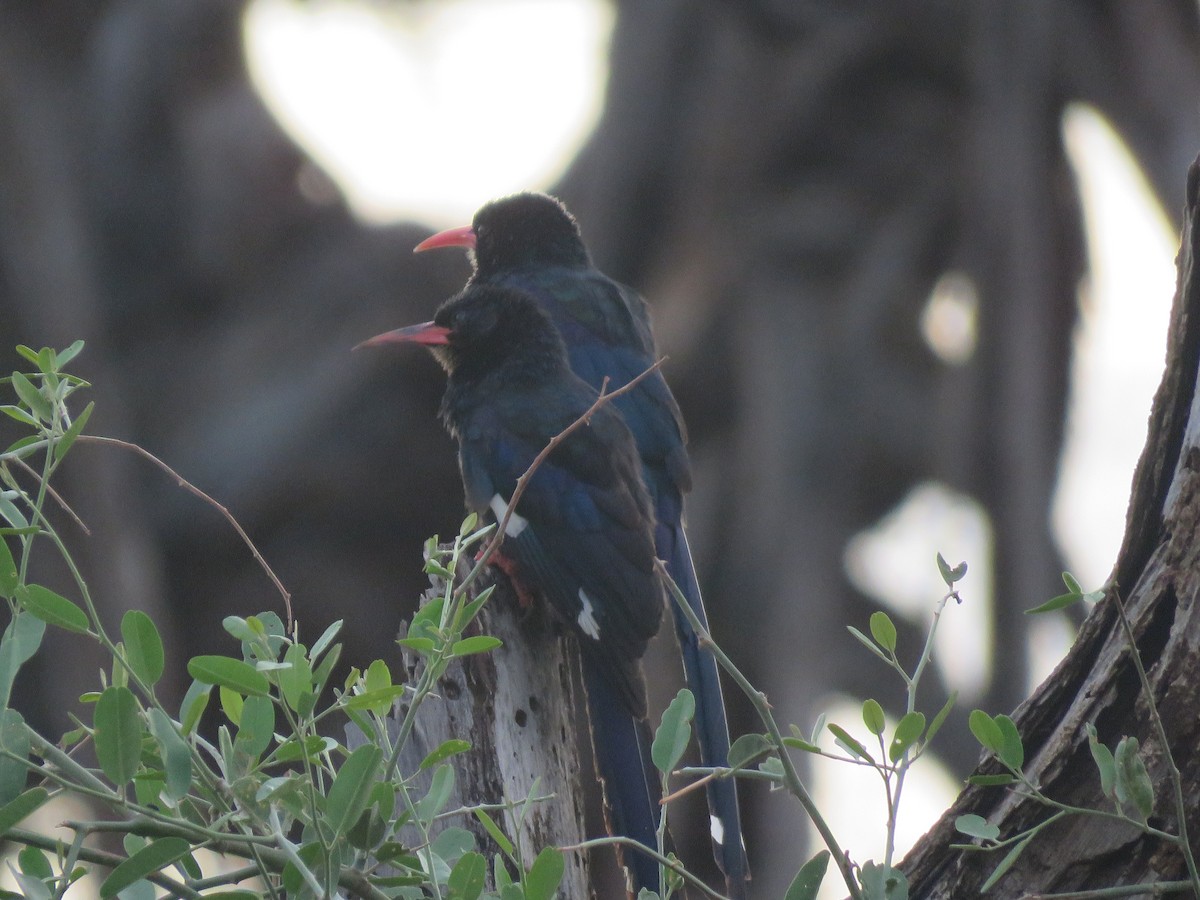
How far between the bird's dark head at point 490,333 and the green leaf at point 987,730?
249cm

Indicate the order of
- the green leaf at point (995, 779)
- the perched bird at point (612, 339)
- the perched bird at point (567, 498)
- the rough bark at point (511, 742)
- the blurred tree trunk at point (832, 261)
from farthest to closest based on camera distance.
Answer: the blurred tree trunk at point (832, 261) < the perched bird at point (612, 339) < the perched bird at point (567, 498) < the rough bark at point (511, 742) < the green leaf at point (995, 779)

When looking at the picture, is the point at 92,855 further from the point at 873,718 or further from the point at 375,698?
the point at 873,718

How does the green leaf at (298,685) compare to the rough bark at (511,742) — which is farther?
the rough bark at (511,742)

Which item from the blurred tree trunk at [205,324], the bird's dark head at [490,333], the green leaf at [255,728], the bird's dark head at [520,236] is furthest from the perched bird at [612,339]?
the blurred tree trunk at [205,324]

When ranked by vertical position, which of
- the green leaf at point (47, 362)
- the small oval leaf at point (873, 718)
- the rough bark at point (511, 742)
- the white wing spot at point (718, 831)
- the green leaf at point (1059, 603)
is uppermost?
the green leaf at point (47, 362)

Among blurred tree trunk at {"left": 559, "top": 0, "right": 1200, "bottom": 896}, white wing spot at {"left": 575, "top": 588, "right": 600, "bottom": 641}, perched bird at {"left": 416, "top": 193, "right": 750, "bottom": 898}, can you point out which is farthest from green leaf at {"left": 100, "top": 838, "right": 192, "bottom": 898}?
blurred tree trunk at {"left": 559, "top": 0, "right": 1200, "bottom": 896}

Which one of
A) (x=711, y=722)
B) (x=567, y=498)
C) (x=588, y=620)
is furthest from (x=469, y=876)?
(x=711, y=722)

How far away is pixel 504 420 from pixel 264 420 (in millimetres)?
6802

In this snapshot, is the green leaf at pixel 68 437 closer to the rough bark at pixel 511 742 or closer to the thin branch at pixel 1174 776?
the rough bark at pixel 511 742

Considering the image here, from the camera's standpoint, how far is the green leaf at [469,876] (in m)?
1.64

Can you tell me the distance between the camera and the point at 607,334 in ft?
16.5

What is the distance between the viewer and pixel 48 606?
5.07 ft

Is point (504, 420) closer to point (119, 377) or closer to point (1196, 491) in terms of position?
point (1196, 491)

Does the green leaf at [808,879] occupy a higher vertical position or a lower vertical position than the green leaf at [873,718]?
lower
